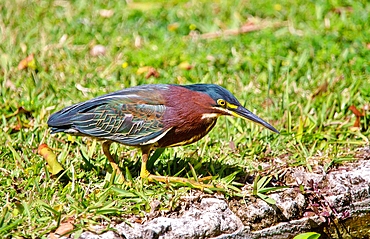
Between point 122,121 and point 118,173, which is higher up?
point 122,121

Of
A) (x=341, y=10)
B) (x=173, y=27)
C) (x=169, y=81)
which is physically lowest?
(x=169, y=81)

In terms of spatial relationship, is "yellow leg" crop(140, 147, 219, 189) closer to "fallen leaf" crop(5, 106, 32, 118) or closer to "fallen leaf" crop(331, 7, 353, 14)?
"fallen leaf" crop(5, 106, 32, 118)

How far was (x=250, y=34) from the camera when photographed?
764 centimetres

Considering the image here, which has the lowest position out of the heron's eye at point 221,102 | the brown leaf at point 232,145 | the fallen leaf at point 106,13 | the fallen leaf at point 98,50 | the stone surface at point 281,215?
the stone surface at point 281,215

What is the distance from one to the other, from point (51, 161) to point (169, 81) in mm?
2118

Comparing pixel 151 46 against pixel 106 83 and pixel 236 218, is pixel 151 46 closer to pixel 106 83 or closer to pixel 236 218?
pixel 106 83

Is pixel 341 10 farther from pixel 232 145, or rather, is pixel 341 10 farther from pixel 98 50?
pixel 232 145

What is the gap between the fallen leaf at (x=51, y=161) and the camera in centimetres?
489

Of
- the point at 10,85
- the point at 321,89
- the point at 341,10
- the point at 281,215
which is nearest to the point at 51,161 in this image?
the point at 281,215

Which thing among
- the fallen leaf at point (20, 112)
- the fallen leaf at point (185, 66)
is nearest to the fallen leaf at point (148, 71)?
the fallen leaf at point (185, 66)

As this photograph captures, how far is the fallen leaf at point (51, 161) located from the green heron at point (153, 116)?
204 mm

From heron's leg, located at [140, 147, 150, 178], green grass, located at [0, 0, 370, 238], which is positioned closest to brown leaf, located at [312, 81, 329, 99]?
green grass, located at [0, 0, 370, 238]

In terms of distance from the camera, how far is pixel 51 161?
4.93 metres

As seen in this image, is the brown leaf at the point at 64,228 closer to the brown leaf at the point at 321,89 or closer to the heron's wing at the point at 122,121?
the heron's wing at the point at 122,121
